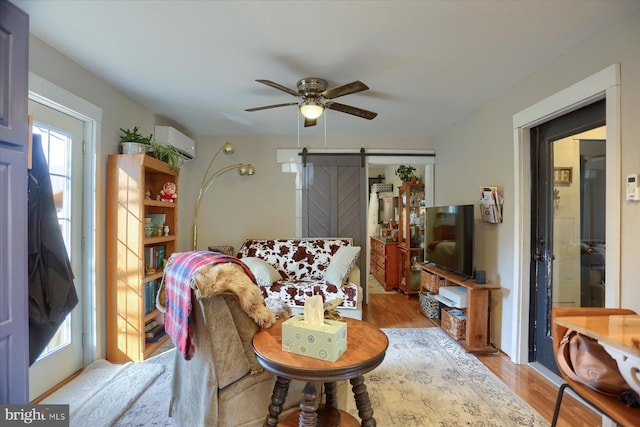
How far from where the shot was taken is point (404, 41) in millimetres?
1930

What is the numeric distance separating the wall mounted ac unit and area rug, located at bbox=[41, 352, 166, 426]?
7.46 ft

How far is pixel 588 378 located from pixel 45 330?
2714 mm

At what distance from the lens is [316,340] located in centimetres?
123

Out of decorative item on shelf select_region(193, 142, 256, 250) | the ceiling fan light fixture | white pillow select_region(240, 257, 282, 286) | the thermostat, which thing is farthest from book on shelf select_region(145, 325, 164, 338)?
the thermostat

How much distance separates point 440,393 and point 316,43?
2.55 metres

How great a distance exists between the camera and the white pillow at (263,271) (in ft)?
10.9

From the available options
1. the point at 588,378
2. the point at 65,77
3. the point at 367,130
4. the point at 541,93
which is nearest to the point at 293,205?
the point at 367,130

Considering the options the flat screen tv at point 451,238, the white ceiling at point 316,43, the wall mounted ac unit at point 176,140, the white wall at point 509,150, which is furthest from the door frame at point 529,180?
the wall mounted ac unit at point 176,140

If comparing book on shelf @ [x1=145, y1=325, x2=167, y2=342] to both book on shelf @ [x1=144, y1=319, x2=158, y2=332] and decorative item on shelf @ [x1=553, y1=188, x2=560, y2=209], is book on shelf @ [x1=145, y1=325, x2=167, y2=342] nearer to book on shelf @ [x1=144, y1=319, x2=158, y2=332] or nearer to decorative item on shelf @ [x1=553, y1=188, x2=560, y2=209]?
book on shelf @ [x1=144, y1=319, x2=158, y2=332]

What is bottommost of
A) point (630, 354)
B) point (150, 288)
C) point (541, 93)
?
point (150, 288)

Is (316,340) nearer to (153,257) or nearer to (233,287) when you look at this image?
(233,287)

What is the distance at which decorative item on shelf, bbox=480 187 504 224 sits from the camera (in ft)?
9.12

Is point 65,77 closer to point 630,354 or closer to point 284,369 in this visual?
point 284,369

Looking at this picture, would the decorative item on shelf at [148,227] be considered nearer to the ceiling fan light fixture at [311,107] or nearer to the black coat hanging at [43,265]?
the black coat hanging at [43,265]
